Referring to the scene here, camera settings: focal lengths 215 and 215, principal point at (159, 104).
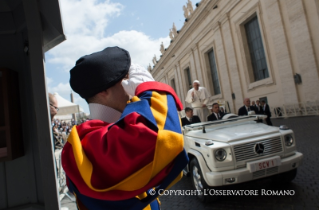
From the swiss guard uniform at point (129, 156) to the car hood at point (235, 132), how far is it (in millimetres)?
3139

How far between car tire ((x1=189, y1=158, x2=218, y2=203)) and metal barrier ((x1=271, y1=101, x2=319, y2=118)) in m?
9.43

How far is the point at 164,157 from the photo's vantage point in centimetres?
76

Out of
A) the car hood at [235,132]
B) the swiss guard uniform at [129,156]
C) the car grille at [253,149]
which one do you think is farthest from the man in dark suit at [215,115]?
the swiss guard uniform at [129,156]

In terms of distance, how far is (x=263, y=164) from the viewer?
354 centimetres

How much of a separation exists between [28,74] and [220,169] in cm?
310

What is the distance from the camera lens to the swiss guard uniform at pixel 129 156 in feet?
2.47

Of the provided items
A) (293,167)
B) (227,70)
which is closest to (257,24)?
(227,70)

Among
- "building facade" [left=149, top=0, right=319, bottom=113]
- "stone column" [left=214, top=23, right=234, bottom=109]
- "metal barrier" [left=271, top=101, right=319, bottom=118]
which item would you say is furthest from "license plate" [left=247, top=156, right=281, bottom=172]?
"stone column" [left=214, top=23, right=234, bottom=109]

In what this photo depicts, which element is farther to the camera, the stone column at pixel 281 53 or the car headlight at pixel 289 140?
the stone column at pixel 281 53

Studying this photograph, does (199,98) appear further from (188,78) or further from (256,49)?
(188,78)

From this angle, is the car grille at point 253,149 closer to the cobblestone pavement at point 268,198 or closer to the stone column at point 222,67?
the cobblestone pavement at point 268,198

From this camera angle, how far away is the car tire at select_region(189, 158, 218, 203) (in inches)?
150

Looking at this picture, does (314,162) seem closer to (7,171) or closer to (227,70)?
(7,171)

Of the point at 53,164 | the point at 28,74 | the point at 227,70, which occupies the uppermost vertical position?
the point at 227,70
